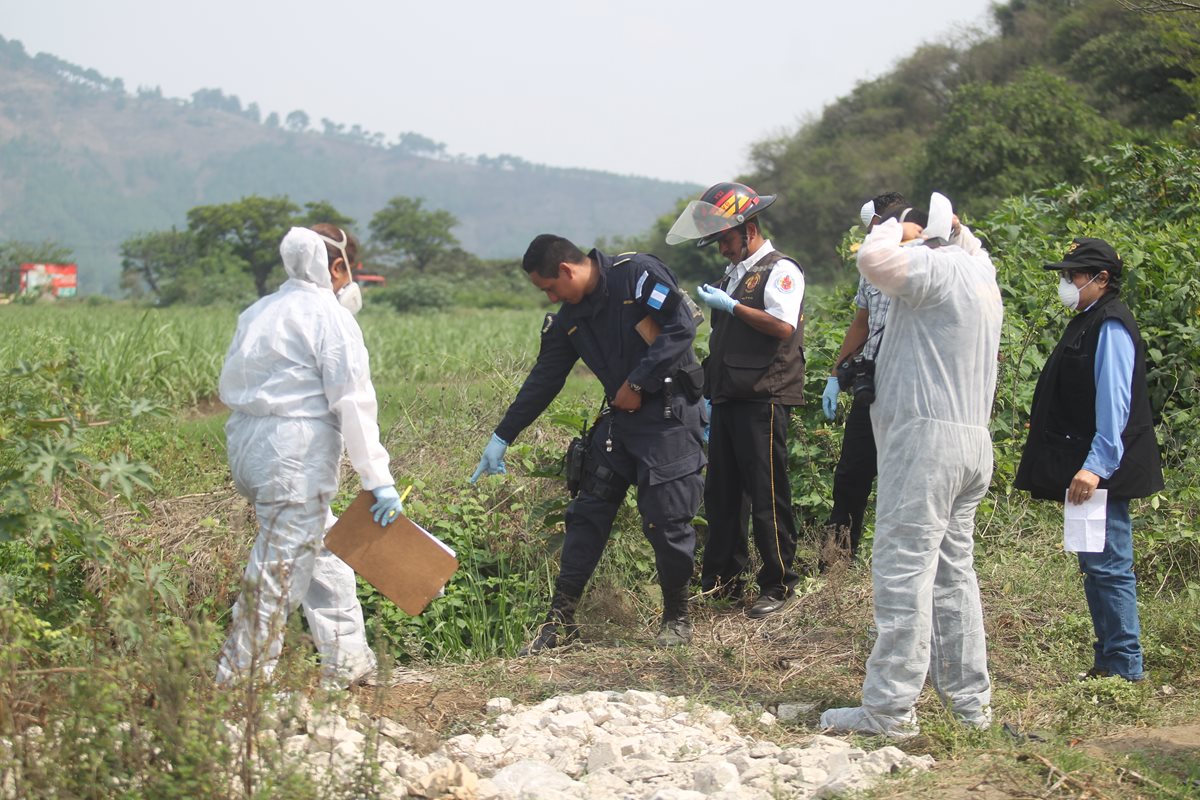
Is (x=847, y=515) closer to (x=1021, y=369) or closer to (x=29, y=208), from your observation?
(x=1021, y=369)

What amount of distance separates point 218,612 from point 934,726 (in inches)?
124

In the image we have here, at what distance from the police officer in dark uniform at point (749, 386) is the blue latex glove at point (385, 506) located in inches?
66.1

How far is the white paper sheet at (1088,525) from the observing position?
14.3 feet

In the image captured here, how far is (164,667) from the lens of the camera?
294 cm

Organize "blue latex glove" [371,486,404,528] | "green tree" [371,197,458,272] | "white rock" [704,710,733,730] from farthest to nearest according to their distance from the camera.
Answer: "green tree" [371,197,458,272] < "blue latex glove" [371,486,404,528] < "white rock" [704,710,733,730]

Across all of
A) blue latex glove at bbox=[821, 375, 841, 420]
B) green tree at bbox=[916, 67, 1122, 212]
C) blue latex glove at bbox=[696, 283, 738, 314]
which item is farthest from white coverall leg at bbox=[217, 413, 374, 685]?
green tree at bbox=[916, 67, 1122, 212]

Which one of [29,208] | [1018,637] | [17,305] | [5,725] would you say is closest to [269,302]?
[5,725]

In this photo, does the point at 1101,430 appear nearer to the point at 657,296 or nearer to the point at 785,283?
the point at 785,283

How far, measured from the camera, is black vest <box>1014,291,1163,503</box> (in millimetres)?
4422

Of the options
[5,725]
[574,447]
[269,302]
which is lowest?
[5,725]

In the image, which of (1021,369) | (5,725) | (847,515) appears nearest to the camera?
(5,725)

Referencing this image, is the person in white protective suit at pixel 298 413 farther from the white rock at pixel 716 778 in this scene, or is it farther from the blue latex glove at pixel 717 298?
the blue latex glove at pixel 717 298

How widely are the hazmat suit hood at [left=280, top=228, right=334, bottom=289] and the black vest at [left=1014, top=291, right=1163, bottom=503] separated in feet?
9.03

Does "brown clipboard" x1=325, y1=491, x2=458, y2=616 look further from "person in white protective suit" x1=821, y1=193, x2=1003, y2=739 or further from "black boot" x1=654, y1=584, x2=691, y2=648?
"person in white protective suit" x1=821, y1=193, x2=1003, y2=739
